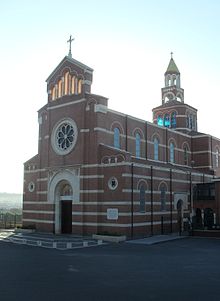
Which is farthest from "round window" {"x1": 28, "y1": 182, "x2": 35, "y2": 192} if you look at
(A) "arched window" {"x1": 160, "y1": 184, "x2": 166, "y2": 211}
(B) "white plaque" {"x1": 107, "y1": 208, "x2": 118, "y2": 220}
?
(A) "arched window" {"x1": 160, "y1": 184, "x2": 166, "y2": 211}

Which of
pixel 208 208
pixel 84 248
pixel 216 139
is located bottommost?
pixel 84 248

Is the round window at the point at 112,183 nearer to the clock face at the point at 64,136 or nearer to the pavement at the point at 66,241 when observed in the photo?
the pavement at the point at 66,241

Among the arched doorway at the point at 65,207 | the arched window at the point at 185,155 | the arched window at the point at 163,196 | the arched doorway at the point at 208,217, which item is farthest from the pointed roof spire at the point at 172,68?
the arched doorway at the point at 65,207

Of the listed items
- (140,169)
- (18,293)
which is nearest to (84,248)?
(140,169)

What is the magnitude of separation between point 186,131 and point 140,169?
19566 mm

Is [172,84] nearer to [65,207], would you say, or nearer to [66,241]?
[65,207]

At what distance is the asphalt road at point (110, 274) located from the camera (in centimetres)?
1252

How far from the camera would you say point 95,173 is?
33.5 metres

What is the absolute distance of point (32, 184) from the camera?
40.4 meters

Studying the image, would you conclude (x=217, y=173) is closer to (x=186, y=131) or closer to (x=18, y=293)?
(x=186, y=131)

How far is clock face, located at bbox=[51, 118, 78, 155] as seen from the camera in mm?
36094

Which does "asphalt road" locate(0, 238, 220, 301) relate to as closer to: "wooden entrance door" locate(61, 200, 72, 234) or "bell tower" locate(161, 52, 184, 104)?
"wooden entrance door" locate(61, 200, 72, 234)

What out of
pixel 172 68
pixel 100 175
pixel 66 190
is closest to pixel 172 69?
pixel 172 68

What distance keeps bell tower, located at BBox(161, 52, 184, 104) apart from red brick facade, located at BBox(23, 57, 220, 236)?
12258 mm
